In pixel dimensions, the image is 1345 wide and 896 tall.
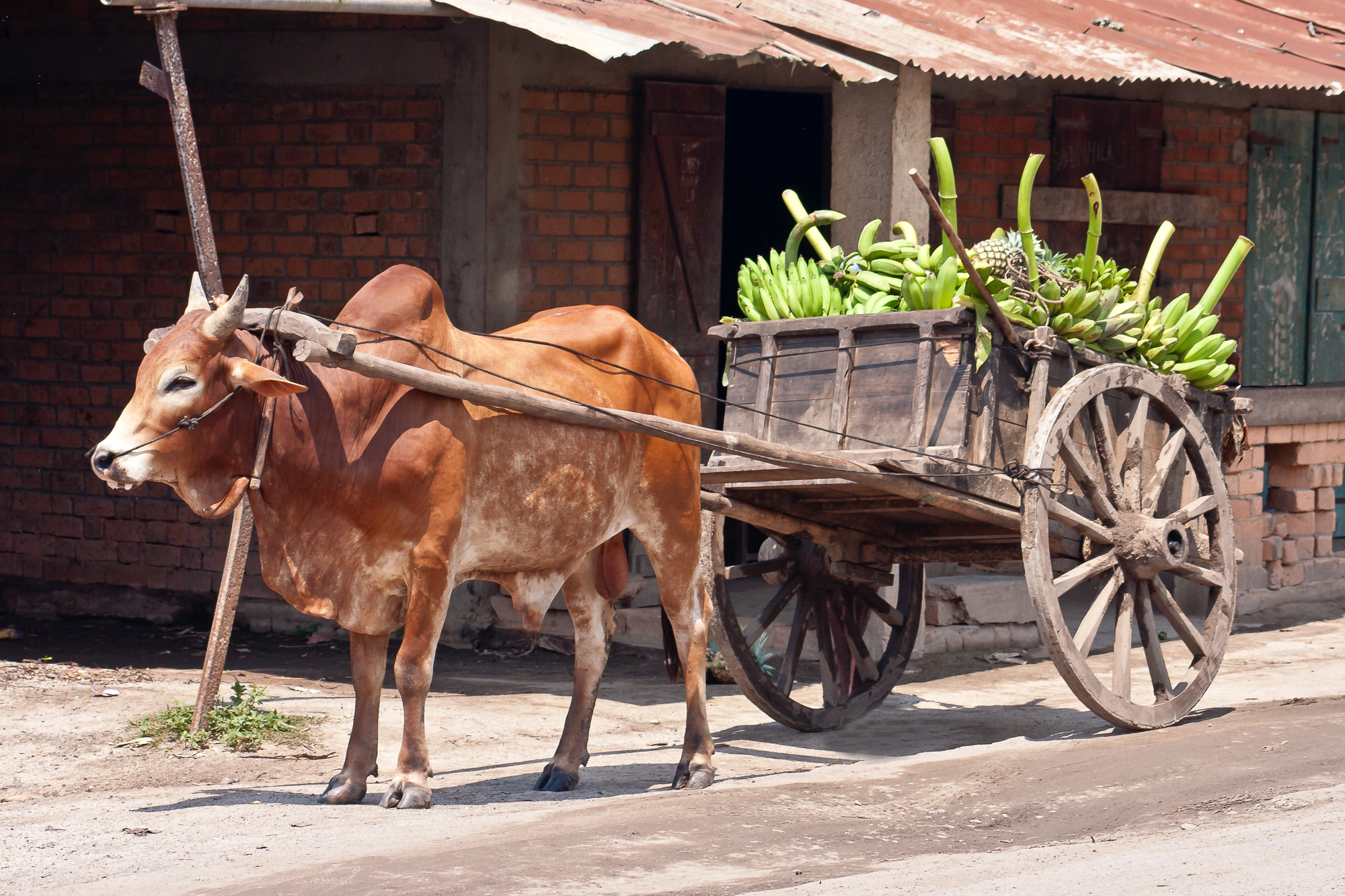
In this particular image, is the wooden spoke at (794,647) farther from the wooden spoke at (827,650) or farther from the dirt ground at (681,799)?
the dirt ground at (681,799)

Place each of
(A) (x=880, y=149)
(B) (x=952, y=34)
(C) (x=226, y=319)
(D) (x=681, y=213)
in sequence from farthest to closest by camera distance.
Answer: (D) (x=681, y=213), (B) (x=952, y=34), (A) (x=880, y=149), (C) (x=226, y=319)

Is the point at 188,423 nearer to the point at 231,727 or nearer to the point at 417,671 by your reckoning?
the point at 417,671

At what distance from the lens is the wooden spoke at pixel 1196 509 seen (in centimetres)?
611

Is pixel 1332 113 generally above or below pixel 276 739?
above

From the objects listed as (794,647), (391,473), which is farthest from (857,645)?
(391,473)

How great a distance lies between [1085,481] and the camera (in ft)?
19.0

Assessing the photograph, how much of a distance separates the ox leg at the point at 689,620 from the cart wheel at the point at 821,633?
0.48m

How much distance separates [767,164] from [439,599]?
7.43 m

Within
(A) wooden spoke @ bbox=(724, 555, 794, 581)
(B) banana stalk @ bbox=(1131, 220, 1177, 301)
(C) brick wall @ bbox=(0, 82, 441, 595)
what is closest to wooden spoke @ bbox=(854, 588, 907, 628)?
(A) wooden spoke @ bbox=(724, 555, 794, 581)

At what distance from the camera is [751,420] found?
234 inches

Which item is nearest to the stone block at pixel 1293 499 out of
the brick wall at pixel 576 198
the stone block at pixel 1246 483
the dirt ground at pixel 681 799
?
the stone block at pixel 1246 483

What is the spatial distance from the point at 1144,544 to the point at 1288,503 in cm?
474

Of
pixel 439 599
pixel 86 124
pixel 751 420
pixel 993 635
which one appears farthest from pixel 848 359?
pixel 86 124

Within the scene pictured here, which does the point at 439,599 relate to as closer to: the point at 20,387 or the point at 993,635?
the point at 993,635
